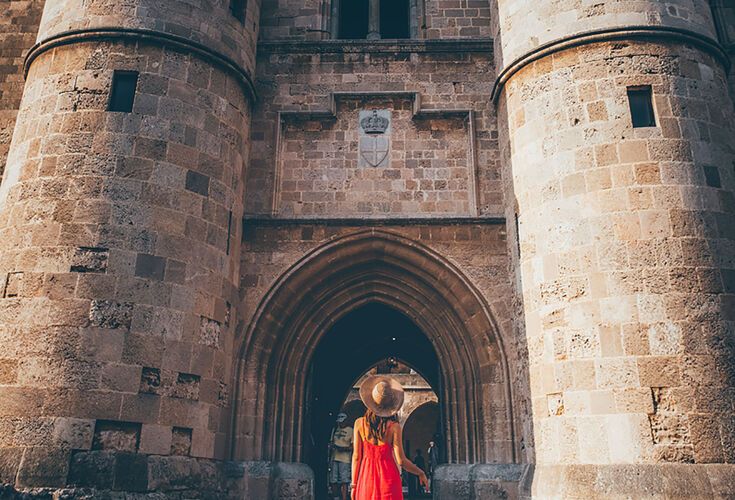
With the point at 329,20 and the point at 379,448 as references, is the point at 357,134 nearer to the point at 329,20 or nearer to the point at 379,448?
the point at 329,20

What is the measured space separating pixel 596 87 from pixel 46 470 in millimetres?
6925

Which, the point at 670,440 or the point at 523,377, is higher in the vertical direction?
the point at 523,377

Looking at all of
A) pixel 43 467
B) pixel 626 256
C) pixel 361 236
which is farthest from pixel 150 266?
pixel 626 256

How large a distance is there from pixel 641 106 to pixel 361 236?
147 inches

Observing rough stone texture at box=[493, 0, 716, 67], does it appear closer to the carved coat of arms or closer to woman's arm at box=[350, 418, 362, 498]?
the carved coat of arms

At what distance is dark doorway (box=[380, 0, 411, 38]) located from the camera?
33.9ft

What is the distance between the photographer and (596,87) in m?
7.02

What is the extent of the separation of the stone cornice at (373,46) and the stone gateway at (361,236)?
3 cm

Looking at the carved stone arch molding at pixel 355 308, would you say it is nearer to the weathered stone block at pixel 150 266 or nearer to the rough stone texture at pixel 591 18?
the weathered stone block at pixel 150 266

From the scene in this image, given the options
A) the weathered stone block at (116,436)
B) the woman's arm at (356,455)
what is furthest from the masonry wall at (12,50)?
the woman's arm at (356,455)

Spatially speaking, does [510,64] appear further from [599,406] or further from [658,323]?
[599,406]

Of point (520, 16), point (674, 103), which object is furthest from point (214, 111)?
point (674, 103)

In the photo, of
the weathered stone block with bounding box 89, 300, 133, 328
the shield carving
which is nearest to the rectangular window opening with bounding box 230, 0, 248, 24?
the shield carving

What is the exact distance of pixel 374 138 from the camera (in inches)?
349
